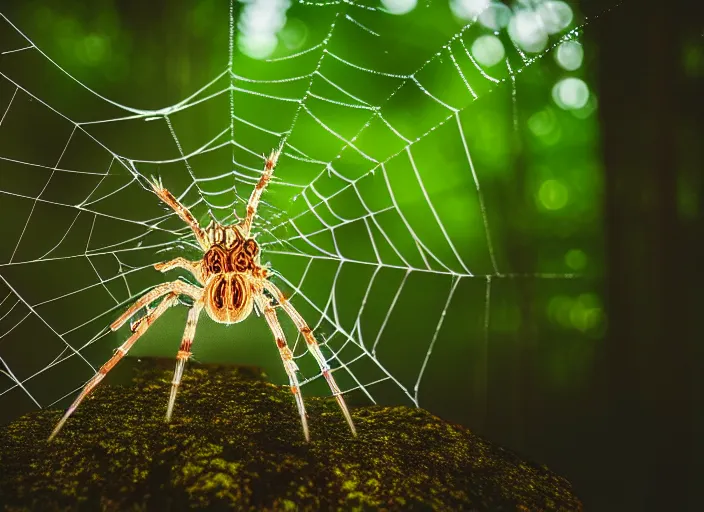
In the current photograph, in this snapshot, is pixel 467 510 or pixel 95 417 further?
pixel 95 417

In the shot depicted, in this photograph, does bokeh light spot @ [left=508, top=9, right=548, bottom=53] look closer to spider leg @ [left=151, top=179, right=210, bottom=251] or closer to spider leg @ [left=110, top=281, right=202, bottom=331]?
spider leg @ [left=151, top=179, right=210, bottom=251]

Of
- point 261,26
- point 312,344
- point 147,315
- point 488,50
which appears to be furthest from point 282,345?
point 488,50

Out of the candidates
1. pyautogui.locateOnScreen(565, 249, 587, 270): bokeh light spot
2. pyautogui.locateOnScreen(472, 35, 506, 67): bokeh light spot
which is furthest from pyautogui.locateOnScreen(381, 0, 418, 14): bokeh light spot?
pyautogui.locateOnScreen(565, 249, 587, 270): bokeh light spot

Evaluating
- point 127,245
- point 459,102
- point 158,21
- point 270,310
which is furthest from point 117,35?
point 459,102

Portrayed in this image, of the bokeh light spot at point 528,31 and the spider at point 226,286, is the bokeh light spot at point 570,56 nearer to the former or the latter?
the bokeh light spot at point 528,31

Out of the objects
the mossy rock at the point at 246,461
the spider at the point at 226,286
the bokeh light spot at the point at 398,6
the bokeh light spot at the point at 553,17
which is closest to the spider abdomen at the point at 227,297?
the spider at the point at 226,286

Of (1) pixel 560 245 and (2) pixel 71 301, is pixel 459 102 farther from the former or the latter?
(2) pixel 71 301
